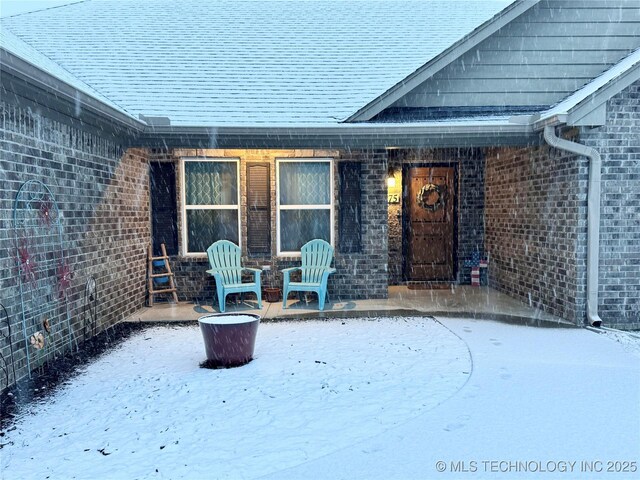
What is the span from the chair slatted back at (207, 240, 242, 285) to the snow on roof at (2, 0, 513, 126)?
1.74m

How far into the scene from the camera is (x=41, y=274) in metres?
4.09

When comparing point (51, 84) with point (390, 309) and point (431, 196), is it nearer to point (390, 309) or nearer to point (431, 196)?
point (390, 309)

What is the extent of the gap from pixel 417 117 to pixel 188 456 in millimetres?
5541

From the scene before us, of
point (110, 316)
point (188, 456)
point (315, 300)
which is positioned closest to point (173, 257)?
point (110, 316)

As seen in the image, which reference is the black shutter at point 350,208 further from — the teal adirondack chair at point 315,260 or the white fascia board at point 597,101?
the white fascia board at point 597,101

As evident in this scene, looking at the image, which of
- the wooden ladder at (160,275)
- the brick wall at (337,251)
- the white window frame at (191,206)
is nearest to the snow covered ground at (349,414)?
the wooden ladder at (160,275)

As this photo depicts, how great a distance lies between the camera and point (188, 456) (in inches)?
103

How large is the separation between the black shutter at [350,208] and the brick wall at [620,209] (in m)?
2.98

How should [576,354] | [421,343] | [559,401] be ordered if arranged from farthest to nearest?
[421,343] < [576,354] < [559,401]

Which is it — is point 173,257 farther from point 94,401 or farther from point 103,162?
point 94,401

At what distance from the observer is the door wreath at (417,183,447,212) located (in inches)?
322

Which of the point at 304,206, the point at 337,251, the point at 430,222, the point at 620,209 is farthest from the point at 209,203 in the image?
the point at 620,209

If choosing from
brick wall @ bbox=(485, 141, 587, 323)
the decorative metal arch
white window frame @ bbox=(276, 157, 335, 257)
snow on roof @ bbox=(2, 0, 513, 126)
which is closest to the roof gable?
snow on roof @ bbox=(2, 0, 513, 126)

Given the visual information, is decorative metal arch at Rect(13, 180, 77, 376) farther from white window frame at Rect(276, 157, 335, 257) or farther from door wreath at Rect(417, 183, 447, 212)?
door wreath at Rect(417, 183, 447, 212)
